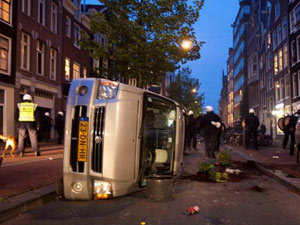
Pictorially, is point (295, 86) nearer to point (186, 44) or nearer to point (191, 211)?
point (186, 44)

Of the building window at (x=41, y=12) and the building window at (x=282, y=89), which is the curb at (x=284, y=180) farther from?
the building window at (x=282, y=89)

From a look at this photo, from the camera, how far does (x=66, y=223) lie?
3.93 meters

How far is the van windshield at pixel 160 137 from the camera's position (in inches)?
226

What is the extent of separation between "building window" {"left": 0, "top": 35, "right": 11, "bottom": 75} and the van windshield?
1344 cm

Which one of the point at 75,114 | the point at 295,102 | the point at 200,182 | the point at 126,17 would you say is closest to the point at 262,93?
the point at 295,102

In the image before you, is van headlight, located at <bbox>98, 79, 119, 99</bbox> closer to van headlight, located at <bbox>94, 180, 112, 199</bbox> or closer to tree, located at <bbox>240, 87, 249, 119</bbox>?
van headlight, located at <bbox>94, 180, 112, 199</bbox>

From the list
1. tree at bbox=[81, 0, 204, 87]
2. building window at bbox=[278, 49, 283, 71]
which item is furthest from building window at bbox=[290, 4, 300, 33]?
tree at bbox=[81, 0, 204, 87]

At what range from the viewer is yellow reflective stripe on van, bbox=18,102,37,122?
9.79 metres

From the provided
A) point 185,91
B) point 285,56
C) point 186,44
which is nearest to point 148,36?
point 186,44

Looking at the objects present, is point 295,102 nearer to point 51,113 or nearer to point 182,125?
point 51,113

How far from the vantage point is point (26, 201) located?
4.56 m

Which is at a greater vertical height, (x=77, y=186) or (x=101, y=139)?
(x=101, y=139)

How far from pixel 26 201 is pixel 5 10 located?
15708 mm

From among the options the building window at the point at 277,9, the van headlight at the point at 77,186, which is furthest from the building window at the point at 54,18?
the building window at the point at 277,9
